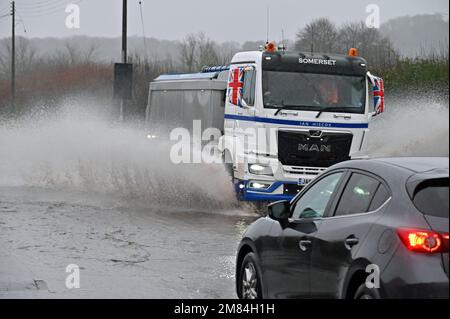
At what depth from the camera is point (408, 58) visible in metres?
22.8

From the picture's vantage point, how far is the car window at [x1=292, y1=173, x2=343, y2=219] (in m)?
6.96

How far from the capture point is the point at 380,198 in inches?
242

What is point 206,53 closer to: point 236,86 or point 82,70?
point 82,70

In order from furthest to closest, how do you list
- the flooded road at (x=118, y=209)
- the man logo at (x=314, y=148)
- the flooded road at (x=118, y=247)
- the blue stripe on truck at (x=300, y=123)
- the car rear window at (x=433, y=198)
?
the man logo at (x=314, y=148)
the blue stripe on truck at (x=300, y=123)
the flooded road at (x=118, y=209)
the flooded road at (x=118, y=247)
the car rear window at (x=433, y=198)

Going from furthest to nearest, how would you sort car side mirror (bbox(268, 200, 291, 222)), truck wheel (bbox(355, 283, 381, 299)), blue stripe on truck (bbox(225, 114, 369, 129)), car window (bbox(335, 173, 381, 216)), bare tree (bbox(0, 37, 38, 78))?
bare tree (bbox(0, 37, 38, 78)) < blue stripe on truck (bbox(225, 114, 369, 129)) < car side mirror (bbox(268, 200, 291, 222)) < car window (bbox(335, 173, 381, 216)) < truck wheel (bbox(355, 283, 381, 299))

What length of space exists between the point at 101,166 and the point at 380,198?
55.3ft

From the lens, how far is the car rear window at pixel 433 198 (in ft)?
18.2

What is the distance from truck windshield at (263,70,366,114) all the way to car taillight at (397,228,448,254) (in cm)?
1129

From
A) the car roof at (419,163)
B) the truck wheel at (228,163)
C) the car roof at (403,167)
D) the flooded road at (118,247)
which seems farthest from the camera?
the truck wheel at (228,163)

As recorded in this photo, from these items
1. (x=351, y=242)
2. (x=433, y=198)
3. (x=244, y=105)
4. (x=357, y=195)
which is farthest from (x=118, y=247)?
(x=433, y=198)

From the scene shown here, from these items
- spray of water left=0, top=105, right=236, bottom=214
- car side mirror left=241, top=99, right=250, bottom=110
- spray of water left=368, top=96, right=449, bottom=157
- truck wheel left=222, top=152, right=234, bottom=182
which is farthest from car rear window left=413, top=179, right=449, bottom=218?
spray of water left=368, top=96, right=449, bottom=157

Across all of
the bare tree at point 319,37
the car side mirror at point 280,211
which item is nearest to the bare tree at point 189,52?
the bare tree at point 319,37

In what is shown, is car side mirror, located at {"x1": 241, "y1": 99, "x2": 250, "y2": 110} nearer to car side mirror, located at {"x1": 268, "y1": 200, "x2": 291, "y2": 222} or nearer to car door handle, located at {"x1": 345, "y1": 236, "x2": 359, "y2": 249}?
car side mirror, located at {"x1": 268, "y1": 200, "x2": 291, "y2": 222}

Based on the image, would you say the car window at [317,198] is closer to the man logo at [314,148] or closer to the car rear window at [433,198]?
the car rear window at [433,198]
